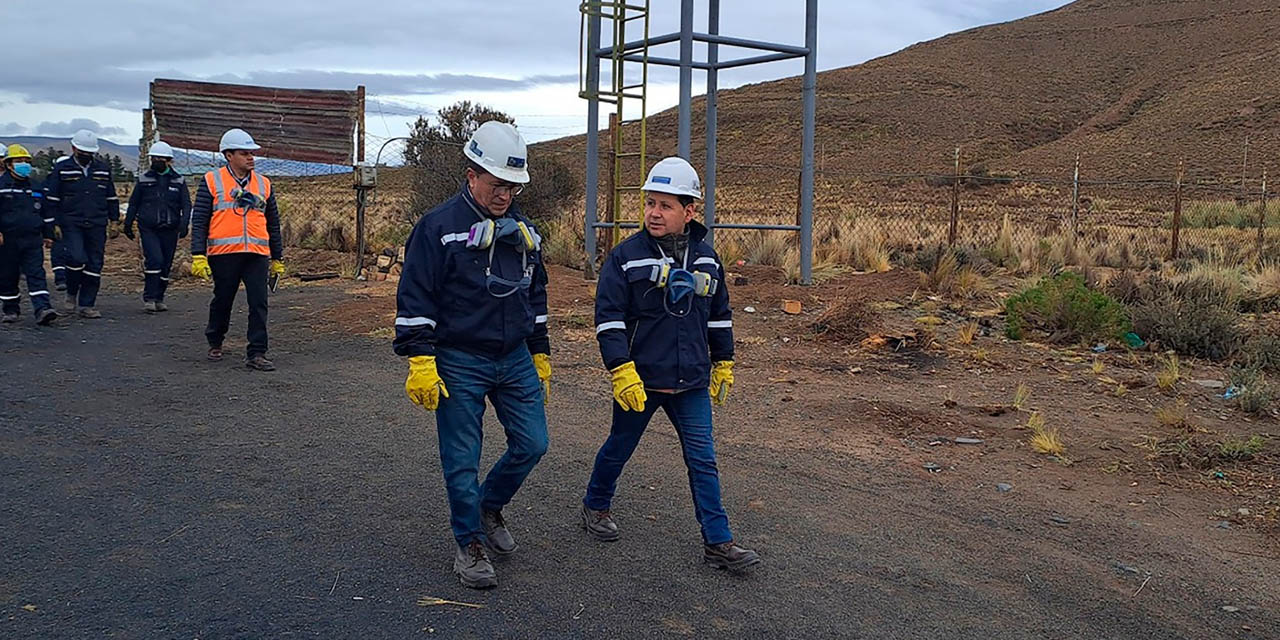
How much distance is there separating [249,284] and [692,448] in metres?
5.64

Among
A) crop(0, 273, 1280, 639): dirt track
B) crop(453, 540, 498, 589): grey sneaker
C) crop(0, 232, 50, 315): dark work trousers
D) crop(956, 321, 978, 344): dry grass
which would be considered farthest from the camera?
crop(0, 232, 50, 315): dark work trousers

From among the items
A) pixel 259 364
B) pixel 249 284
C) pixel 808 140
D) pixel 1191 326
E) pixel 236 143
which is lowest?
pixel 259 364

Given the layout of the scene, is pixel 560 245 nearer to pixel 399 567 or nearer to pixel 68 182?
pixel 68 182

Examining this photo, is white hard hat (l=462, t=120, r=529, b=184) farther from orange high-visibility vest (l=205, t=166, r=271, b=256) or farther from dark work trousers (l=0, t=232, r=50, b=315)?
dark work trousers (l=0, t=232, r=50, b=315)

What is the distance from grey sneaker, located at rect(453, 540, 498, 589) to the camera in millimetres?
4730

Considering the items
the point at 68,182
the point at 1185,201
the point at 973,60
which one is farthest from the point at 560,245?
the point at 973,60

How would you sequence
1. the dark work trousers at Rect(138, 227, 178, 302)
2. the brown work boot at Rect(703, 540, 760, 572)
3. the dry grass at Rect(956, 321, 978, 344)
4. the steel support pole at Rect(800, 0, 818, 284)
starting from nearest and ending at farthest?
the brown work boot at Rect(703, 540, 760, 572), the dry grass at Rect(956, 321, 978, 344), the dark work trousers at Rect(138, 227, 178, 302), the steel support pole at Rect(800, 0, 818, 284)

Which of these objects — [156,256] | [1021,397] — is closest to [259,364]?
[156,256]

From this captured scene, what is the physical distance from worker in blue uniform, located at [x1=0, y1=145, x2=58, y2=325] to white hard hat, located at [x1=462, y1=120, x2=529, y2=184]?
8.62m

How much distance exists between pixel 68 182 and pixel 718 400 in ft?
31.8

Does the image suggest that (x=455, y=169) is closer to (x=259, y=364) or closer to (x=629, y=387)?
(x=259, y=364)

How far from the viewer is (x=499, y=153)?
4.78m

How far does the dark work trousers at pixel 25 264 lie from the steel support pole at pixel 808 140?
8632 millimetres

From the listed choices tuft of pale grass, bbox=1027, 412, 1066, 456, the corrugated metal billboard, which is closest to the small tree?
the corrugated metal billboard
